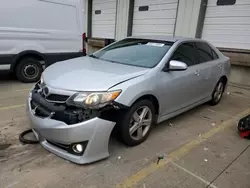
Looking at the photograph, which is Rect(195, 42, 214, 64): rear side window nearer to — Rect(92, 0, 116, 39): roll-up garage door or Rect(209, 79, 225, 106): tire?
Rect(209, 79, 225, 106): tire

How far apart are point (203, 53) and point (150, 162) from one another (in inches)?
99.1

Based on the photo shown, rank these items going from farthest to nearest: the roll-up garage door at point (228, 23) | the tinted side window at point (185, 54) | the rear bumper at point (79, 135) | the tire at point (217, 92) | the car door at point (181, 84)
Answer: the roll-up garage door at point (228, 23)
the tire at point (217, 92)
the tinted side window at point (185, 54)
the car door at point (181, 84)
the rear bumper at point (79, 135)

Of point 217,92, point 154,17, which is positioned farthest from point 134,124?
point 154,17

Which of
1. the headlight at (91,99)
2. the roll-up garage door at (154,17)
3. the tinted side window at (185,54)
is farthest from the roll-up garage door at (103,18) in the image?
the headlight at (91,99)

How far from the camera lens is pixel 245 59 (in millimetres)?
6801

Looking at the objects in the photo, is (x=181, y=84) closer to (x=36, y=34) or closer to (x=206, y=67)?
(x=206, y=67)

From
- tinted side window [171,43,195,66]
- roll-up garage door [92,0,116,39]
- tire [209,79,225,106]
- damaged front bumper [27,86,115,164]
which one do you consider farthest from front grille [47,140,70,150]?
roll-up garage door [92,0,116,39]

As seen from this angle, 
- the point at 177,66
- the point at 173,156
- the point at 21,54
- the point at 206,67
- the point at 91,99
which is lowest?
the point at 173,156

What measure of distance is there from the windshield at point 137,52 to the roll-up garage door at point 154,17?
529cm

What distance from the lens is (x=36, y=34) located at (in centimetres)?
561

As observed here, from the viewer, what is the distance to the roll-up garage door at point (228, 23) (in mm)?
6879

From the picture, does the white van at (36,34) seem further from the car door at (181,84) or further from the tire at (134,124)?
the tire at (134,124)

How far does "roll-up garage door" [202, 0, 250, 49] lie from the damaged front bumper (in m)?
6.47

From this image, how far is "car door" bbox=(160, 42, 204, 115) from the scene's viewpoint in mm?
3082
